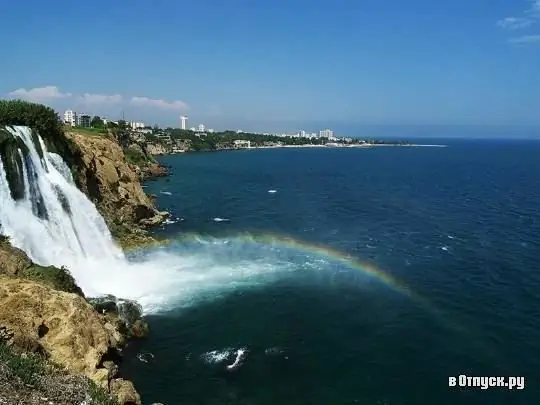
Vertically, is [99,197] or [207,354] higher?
[99,197]

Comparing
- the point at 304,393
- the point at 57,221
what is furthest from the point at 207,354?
the point at 57,221

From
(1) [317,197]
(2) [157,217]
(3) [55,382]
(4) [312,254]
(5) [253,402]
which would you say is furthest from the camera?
(1) [317,197]

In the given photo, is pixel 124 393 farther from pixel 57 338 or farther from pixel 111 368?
pixel 57 338

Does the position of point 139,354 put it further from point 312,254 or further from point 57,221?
point 312,254

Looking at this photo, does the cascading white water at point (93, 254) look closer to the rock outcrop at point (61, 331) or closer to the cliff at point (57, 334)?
the cliff at point (57, 334)

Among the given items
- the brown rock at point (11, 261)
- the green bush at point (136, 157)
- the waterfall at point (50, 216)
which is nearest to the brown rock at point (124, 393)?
the brown rock at point (11, 261)

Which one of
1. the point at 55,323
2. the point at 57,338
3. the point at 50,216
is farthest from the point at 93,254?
the point at 57,338

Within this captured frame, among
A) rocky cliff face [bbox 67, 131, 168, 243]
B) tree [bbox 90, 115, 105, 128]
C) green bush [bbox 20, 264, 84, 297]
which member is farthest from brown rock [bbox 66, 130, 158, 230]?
tree [bbox 90, 115, 105, 128]
